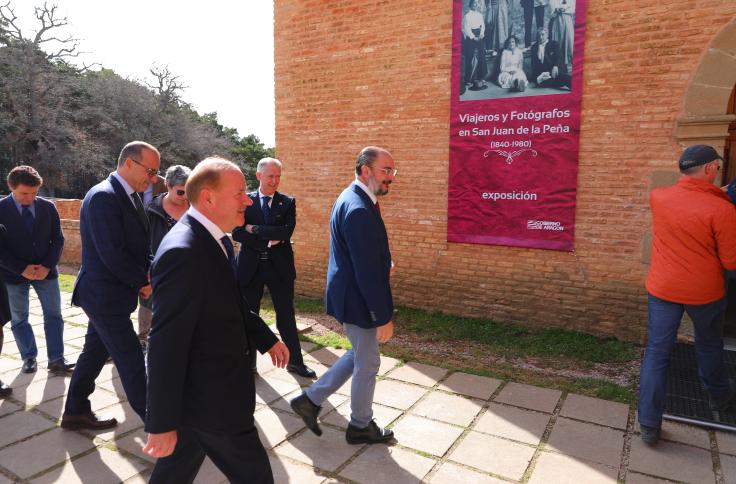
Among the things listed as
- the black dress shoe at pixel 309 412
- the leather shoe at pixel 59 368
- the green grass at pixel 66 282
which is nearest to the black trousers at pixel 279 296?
the black dress shoe at pixel 309 412

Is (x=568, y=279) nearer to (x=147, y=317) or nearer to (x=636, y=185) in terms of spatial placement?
(x=636, y=185)

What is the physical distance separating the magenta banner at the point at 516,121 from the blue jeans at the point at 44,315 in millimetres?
4488

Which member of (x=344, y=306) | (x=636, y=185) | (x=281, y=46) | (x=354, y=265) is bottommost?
(x=344, y=306)

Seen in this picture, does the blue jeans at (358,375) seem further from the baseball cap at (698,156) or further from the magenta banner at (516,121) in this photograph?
the magenta banner at (516,121)

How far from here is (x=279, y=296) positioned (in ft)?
15.3

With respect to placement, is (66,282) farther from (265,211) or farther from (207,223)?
(207,223)

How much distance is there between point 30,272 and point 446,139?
15.5 ft

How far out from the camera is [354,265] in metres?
3.12

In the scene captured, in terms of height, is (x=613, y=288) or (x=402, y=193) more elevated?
(x=402, y=193)

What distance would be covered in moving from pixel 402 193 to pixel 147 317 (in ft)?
11.5

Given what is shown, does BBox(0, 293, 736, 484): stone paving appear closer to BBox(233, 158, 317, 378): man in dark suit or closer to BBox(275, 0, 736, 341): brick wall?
BBox(233, 158, 317, 378): man in dark suit

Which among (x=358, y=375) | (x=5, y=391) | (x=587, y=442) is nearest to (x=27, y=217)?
(x=5, y=391)

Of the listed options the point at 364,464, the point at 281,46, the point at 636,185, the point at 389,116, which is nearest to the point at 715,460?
the point at 364,464

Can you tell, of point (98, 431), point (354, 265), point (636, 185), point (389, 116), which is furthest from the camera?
point (389, 116)
